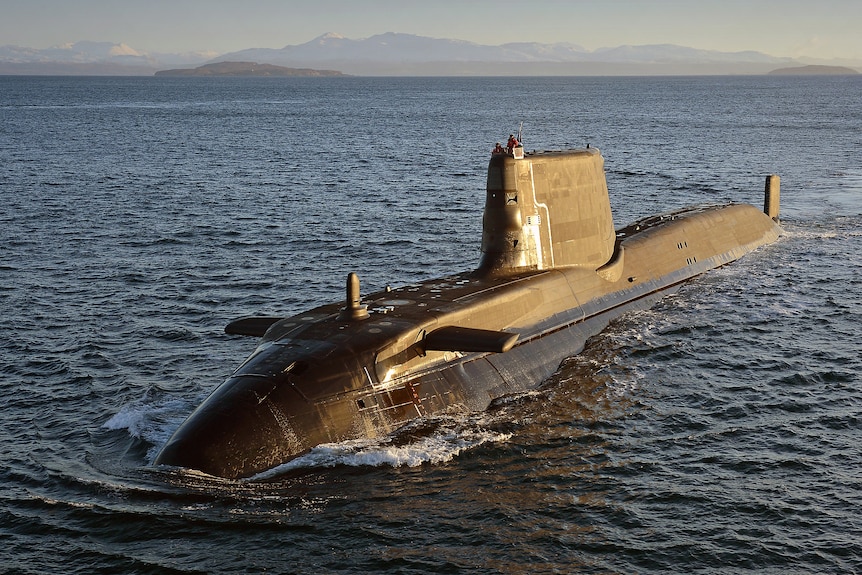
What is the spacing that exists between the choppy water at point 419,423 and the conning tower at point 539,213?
3348mm

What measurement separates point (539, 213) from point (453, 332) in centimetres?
741

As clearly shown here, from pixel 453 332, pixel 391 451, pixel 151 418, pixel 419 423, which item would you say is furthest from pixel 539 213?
pixel 151 418

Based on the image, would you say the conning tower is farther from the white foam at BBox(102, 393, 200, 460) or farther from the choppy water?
the white foam at BBox(102, 393, 200, 460)

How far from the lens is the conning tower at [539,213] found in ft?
97.7

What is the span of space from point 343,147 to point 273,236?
5291 cm

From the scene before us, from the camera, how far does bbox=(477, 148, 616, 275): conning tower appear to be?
29.8 meters

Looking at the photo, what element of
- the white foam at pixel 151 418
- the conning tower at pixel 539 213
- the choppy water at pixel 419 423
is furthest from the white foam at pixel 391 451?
the conning tower at pixel 539 213

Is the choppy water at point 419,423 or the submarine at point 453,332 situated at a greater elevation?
the submarine at point 453,332

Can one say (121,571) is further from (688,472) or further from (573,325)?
(573,325)

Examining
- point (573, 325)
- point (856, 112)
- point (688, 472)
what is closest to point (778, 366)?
point (573, 325)

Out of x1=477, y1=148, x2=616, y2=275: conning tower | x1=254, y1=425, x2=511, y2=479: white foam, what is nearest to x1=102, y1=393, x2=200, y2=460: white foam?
x1=254, y1=425, x2=511, y2=479: white foam

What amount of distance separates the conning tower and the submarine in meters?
0.04

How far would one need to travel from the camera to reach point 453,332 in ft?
79.6

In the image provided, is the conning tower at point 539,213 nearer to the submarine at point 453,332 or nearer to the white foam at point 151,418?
the submarine at point 453,332
